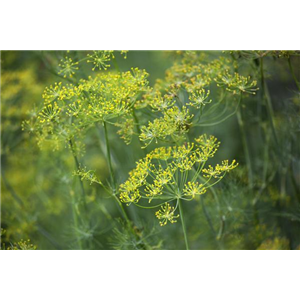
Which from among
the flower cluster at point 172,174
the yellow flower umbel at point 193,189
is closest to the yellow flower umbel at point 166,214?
the flower cluster at point 172,174

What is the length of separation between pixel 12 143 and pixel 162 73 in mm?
982

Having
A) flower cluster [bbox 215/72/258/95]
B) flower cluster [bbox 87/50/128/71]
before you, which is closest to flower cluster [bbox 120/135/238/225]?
flower cluster [bbox 215/72/258/95]

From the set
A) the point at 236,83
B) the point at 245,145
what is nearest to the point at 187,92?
the point at 236,83

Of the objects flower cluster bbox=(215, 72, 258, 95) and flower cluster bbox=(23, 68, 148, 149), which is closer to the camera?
flower cluster bbox=(23, 68, 148, 149)

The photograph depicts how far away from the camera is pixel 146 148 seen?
2527 mm

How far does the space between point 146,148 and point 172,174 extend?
265 millimetres

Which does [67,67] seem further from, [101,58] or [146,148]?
[146,148]

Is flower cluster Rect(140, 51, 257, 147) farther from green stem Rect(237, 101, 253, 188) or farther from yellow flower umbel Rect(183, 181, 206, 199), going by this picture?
yellow flower umbel Rect(183, 181, 206, 199)

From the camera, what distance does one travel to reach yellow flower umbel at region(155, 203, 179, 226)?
2.43 metres

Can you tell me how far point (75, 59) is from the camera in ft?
8.55

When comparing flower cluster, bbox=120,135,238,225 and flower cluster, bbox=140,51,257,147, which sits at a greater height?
flower cluster, bbox=140,51,257,147

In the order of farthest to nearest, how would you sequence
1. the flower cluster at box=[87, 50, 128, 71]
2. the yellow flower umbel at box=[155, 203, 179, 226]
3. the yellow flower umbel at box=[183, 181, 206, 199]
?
the flower cluster at box=[87, 50, 128, 71], the yellow flower umbel at box=[155, 203, 179, 226], the yellow flower umbel at box=[183, 181, 206, 199]

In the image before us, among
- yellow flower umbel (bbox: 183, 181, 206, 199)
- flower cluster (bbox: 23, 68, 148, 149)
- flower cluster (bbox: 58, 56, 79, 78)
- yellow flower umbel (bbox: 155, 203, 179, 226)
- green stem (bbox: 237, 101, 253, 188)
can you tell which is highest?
flower cluster (bbox: 58, 56, 79, 78)

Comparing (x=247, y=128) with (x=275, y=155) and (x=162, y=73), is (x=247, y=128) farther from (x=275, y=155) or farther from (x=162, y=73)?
(x=162, y=73)
